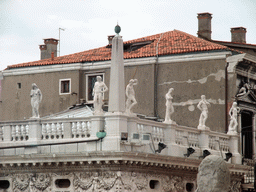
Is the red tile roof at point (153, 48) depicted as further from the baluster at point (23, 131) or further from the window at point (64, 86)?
the baluster at point (23, 131)

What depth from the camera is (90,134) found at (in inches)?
1038

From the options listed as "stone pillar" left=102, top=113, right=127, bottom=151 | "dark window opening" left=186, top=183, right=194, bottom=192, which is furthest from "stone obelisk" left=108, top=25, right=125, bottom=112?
"dark window opening" left=186, top=183, right=194, bottom=192

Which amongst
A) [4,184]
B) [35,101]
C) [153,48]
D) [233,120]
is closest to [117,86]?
[35,101]

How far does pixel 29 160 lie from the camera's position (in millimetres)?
27109

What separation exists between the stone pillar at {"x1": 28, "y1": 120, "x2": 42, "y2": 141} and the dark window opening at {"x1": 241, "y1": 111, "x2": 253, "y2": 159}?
12.6 meters

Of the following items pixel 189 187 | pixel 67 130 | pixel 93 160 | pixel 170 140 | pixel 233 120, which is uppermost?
pixel 233 120

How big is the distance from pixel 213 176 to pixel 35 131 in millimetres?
12850

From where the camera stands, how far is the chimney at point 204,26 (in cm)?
4062

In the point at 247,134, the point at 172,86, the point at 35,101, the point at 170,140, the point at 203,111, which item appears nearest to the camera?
the point at 35,101

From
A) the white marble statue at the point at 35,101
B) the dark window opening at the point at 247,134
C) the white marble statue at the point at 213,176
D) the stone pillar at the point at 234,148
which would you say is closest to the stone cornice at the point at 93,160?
the white marble statue at the point at 35,101

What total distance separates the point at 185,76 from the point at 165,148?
724cm

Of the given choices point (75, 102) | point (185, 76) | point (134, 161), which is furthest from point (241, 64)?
point (134, 161)

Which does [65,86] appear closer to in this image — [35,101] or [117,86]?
[35,101]

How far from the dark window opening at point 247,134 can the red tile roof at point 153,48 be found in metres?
3.82
